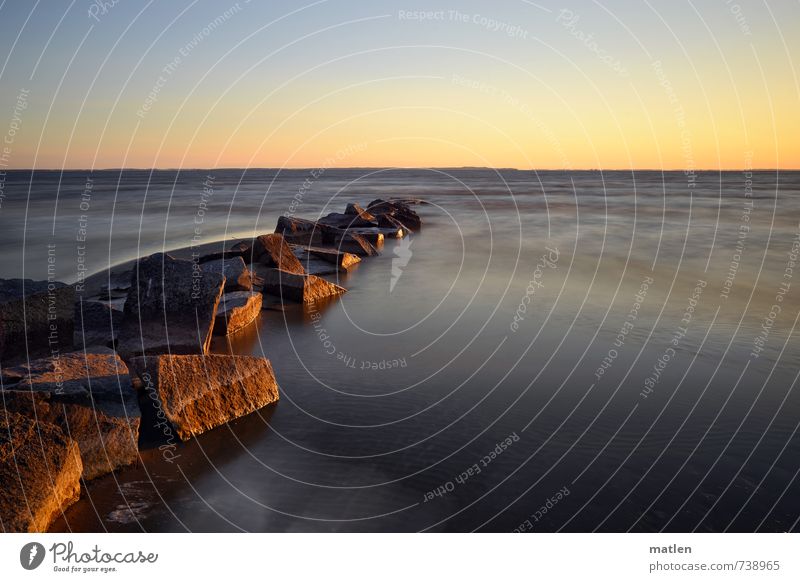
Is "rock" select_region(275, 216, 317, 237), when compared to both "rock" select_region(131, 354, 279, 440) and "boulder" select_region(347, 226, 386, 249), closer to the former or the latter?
"boulder" select_region(347, 226, 386, 249)

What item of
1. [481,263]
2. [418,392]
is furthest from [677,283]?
[418,392]

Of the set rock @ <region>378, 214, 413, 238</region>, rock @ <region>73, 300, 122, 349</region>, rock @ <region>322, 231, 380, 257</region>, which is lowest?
rock @ <region>73, 300, 122, 349</region>

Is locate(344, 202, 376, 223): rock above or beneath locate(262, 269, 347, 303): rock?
above

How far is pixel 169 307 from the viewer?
810 cm

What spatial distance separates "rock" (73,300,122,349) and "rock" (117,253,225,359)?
1.17 ft

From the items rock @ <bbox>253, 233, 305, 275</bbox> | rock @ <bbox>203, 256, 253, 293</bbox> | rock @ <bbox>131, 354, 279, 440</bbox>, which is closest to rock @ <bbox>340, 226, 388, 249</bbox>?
rock @ <bbox>253, 233, 305, 275</bbox>

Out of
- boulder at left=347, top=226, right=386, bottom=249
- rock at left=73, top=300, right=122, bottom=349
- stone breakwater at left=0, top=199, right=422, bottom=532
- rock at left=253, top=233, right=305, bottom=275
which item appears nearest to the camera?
stone breakwater at left=0, top=199, right=422, bottom=532

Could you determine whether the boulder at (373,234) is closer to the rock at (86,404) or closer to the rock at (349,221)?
the rock at (349,221)

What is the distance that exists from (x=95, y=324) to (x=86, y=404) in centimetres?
329

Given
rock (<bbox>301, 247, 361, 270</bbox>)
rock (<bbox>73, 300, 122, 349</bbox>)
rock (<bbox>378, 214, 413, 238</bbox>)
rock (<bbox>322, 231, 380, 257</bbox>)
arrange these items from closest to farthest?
rock (<bbox>73, 300, 122, 349</bbox>) < rock (<bbox>301, 247, 361, 270</bbox>) < rock (<bbox>322, 231, 380, 257</bbox>) < rock (<bbox>378, 214, 413, 238</bbox>)

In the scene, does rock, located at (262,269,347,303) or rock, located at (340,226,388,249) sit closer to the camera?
rock, located at (262,269,347,303)

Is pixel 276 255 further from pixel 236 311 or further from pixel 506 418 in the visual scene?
pixel 506 418

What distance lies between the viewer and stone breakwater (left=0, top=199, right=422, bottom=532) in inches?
185

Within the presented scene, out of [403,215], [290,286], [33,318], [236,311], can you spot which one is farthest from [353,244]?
[33,318]
